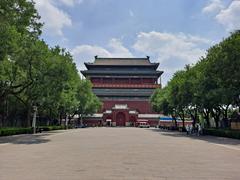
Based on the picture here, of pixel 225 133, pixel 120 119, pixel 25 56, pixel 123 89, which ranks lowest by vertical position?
pixel 225 133

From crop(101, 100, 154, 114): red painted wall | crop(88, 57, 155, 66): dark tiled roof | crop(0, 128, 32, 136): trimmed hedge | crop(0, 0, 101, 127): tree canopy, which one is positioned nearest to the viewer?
crop(0, 0, 101, 127): tree canopy

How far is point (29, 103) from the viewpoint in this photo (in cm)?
4131

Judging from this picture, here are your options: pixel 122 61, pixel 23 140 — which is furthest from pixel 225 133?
pixel 122 61

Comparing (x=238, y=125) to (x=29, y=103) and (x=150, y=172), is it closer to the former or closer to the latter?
(x=29, y=103)

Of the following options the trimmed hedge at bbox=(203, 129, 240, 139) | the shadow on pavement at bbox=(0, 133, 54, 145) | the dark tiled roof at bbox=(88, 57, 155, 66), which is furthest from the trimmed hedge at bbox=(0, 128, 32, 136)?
the dark tiled roof at bbox=(88, 57, 155, 66)

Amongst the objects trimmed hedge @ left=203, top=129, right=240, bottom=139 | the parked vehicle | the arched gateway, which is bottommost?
trimmed hedge @ left=203, top=129, right=240, bottom=139

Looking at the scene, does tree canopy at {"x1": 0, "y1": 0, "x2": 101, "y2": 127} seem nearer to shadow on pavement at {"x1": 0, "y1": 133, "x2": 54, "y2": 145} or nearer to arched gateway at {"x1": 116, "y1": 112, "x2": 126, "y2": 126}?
shadow on pavement at {"x1": 0, "y1": 133, "x2": 54, "y2": 145}

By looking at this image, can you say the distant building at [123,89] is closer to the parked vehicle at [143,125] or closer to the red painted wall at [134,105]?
the red painted wall at [134,105]

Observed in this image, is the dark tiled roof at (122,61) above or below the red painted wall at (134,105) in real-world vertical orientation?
above

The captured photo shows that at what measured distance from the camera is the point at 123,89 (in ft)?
327

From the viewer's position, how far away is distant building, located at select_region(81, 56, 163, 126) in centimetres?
9738

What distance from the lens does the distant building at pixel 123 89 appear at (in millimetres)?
97375

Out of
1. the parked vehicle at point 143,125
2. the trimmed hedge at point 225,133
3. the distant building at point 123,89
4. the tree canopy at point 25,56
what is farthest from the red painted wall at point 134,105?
the tree canopy at point 25,56

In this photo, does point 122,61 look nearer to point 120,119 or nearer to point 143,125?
point 120,119
